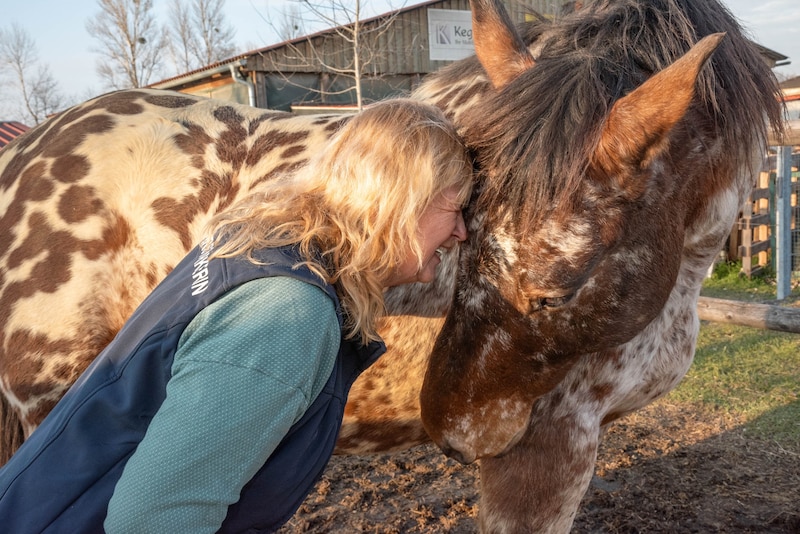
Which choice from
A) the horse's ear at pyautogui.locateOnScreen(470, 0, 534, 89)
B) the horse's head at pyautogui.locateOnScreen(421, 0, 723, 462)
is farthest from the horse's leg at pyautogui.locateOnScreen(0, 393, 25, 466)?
the horse's ear at pyautogui.locateOnScreen(470, 0, 534, 89)

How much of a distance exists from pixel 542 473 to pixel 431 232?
116 centimetres

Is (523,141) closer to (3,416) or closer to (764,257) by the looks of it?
(3,416)

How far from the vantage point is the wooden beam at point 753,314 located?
4.25 meters

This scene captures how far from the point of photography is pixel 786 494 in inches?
132

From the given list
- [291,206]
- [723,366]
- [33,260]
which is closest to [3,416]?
[33,260]

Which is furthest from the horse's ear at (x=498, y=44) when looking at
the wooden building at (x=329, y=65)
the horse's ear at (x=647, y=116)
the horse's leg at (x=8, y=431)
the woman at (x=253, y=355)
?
the wooden building at (x=329, y=65)

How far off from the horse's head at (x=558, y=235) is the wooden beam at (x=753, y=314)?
284 cm

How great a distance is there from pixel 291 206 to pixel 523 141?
2.17 ft

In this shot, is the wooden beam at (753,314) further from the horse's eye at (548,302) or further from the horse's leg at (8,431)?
the horse's leg at (8,431)

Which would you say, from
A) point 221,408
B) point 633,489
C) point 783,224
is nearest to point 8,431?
point 221,408

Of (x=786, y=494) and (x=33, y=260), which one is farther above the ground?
(x=33, y=260)

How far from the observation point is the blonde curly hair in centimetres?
143

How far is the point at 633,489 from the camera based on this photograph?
138 inches

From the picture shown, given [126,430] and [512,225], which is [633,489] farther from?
[126,430]
